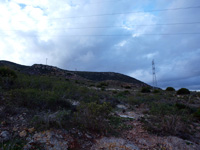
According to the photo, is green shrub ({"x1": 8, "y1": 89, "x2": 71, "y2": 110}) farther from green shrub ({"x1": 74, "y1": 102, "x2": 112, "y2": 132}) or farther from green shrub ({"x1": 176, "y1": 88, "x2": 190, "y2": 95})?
green shrub ({"x1": 176, "y1": 88, "x2": 190, "y2": 95})

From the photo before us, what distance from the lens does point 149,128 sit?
16.0 ft

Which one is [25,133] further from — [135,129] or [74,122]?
[135,129]

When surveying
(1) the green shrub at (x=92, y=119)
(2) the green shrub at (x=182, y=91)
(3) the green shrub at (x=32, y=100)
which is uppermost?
(2) the green shrub at (x=182, y=91)

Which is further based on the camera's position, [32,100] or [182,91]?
[182,91]

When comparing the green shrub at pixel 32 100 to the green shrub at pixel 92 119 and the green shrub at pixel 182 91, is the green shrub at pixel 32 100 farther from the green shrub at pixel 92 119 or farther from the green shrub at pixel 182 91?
the green shrub at pixel 182 91

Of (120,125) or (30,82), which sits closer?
(120,125)

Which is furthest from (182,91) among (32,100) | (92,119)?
(32,100)

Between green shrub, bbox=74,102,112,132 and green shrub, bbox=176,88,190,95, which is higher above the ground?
green shrub, bbox=176,88,190,95

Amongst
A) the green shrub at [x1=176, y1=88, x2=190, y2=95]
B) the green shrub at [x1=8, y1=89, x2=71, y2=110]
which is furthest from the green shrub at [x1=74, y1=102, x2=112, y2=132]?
the green shrub at [x1=176, y1=88, x2=190, y2=95]

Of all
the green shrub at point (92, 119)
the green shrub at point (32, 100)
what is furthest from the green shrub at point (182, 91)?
the green shrub at point (32, 100)

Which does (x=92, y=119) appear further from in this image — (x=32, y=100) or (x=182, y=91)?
(x=182, y=91)

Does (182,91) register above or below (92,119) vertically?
above

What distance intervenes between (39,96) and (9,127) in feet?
6.73

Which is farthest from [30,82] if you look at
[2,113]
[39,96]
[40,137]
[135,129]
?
[135,129]
